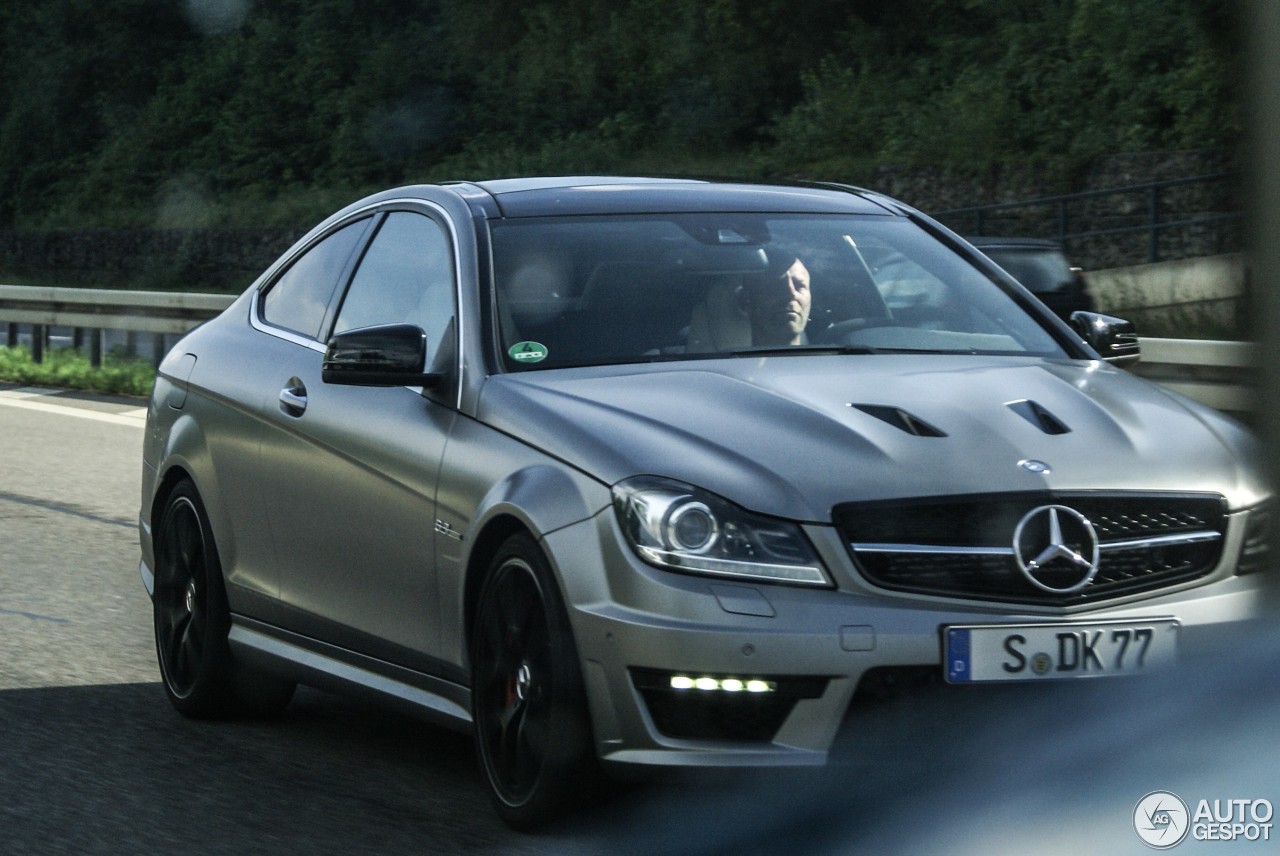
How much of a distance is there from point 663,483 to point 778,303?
1262 millimetres

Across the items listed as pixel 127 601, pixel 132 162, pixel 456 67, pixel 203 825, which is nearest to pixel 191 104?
pixel 132 162

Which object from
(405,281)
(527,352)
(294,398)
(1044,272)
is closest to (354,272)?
(405,281)

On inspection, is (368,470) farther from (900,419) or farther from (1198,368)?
(1198,368)

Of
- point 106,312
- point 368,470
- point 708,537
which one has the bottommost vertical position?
point 106,312

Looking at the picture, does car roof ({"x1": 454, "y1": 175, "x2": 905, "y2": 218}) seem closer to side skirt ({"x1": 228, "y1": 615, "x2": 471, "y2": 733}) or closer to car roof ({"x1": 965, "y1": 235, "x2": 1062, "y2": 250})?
side skirt ({"x1": 228, "y1": 615, "x2": 471, "y2": 733})

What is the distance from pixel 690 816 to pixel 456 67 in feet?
166

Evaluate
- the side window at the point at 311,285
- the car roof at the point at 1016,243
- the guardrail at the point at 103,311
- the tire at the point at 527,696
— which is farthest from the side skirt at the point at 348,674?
the car roof at the point at 1016,243

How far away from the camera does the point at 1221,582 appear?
4.50 metres

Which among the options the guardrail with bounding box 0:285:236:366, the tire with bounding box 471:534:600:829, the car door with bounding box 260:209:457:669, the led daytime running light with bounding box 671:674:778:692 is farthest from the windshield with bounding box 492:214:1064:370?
the guardrail with bounding box 0:285:236:366

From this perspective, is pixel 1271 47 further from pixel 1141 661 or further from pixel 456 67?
pixel 456 67

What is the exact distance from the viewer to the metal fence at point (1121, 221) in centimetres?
2667

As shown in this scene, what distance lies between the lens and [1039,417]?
15.5ft

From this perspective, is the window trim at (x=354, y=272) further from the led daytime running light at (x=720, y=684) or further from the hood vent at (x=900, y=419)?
the led daytime running light at (x=720, y=684)

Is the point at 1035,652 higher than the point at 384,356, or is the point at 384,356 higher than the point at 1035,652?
the point at 384,356
